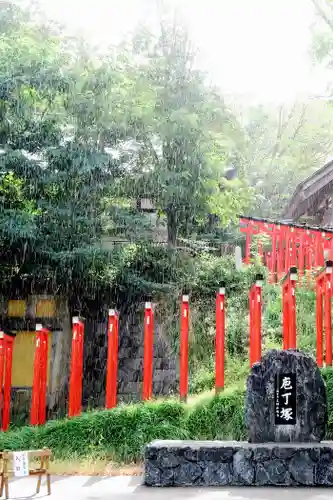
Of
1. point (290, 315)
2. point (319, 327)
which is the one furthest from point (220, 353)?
point (319, 327)

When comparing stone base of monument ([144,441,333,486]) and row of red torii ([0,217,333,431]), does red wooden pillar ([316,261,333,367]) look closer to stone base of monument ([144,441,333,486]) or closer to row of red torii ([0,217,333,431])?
row of red torii ([0,217,333,431])

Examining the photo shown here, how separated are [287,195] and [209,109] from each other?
14.2 m

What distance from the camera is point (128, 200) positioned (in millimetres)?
18188

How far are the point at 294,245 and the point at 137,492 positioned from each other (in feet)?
32.0

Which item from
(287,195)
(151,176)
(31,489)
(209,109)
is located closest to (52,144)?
(151,176)

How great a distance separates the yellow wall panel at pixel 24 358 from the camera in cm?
1627

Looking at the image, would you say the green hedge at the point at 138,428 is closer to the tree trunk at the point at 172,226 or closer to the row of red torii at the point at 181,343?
the row of red torii at the point at 181,343

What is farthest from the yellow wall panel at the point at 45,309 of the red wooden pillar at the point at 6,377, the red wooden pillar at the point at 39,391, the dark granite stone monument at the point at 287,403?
the dark granite stone monument at the point at 287,403

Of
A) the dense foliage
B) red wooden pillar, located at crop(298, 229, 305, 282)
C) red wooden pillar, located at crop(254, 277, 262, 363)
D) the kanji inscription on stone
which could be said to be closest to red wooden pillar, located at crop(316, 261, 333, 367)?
red wooden pillar, located at crop(254, 277, 262, 363)

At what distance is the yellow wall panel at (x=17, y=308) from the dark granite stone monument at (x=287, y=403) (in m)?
8.76

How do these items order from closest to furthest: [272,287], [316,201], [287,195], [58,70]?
[58,70] → [272,287] → [316,201] → [287,195]

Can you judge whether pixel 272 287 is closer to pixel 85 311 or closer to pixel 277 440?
pixel 85 311

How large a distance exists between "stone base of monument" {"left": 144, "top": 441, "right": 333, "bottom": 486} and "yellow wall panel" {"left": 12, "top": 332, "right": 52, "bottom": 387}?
8.02 metres

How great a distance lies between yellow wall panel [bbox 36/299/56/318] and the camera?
16531 millimetres
